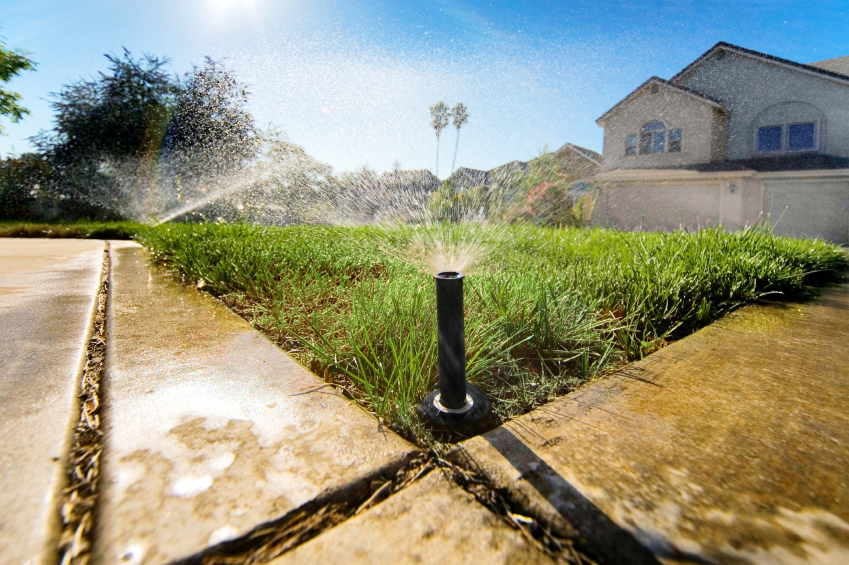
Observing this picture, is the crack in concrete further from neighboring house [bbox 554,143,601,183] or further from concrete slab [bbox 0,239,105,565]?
neighboring house [bbox 554,143,601,183]

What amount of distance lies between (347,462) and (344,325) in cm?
71

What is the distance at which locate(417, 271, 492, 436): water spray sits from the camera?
914 mm

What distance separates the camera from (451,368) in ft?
3.06

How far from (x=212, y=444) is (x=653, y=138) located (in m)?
15.7

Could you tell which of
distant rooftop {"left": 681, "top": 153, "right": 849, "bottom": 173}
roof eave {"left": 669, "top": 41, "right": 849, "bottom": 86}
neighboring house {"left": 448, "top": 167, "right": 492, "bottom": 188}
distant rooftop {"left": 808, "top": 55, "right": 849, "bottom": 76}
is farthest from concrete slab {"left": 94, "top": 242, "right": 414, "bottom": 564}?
distant rooftop {"left": 808, "top": 55, "right": 849, "bottom": 76}

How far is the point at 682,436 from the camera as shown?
85 centimetres

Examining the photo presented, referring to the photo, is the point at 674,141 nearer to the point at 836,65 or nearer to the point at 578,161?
the point at 578,161

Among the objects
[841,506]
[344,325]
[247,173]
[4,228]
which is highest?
[247,173]

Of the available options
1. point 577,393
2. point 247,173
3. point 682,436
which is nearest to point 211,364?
point 577,393

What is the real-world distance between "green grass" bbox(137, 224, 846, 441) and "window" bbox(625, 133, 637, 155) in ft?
39.5

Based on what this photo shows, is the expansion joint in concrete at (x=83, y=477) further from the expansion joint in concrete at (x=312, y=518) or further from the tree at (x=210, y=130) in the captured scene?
the tree at (x=210, y=130)

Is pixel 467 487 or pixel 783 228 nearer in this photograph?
pixel 467 487

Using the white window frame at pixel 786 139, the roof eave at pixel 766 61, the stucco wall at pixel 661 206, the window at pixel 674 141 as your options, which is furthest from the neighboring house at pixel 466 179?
the white window frame at pixel 786 139

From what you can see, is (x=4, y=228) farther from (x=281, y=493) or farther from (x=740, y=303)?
(x=740, y=303)
